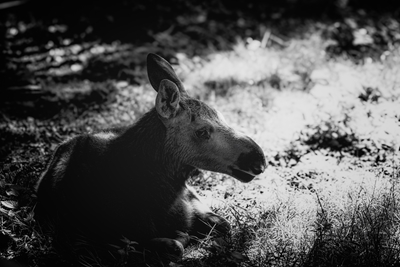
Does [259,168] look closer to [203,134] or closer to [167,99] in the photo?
[203,134]

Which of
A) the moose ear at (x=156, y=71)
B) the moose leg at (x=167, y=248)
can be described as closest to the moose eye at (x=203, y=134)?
the moose ear at (x=156, y=71)

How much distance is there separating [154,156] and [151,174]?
0.15 m

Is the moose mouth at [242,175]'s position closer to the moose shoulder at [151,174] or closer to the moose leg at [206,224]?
the moose shoulder at [151,174]

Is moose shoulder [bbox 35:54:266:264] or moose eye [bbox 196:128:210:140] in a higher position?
moose eye [bbox 196:128:210:140]

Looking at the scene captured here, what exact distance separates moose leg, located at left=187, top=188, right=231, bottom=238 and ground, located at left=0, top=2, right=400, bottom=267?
11 centimetres

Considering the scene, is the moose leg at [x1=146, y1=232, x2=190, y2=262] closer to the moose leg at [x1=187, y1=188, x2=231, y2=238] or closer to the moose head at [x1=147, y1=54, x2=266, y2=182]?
the moose leg at [x1=187, y1=188, x2=231, y2=238]

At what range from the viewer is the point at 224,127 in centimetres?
330

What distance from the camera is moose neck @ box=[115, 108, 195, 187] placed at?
3.34 meters

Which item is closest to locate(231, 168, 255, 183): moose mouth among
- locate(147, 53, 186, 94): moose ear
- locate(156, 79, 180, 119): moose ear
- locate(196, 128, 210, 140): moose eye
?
locate(196, 128, 210, 140): moose eye

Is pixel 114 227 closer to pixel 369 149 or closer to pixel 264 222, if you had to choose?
pixel 264 222

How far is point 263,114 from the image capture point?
17.6 feet

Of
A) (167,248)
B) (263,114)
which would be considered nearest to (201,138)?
(167,248)

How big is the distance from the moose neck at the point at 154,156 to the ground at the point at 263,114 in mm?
615

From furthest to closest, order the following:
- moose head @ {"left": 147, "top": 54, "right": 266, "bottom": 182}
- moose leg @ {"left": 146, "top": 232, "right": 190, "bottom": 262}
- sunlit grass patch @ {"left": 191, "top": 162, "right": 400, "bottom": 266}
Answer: moose head @ {"left": 147, "top": 54, "right": 266, "bottom": 182}, moose leg @ {"left": 146, "top": 232, "right": 190, "bottom": 262}, sunlit grass patch @ {"left": 191, "top": 162, "right": 400, "bottom": 266}
